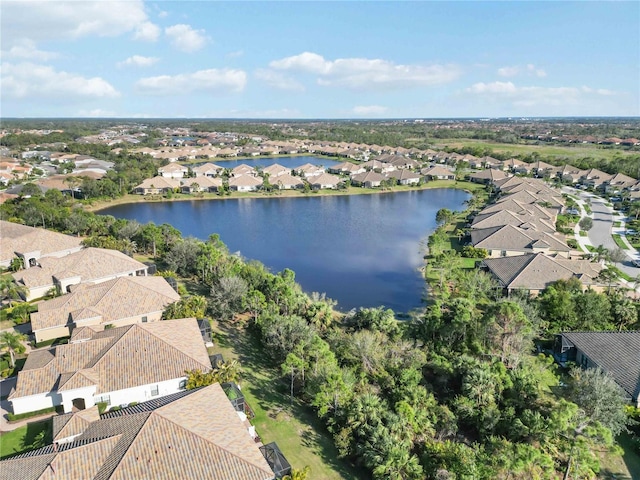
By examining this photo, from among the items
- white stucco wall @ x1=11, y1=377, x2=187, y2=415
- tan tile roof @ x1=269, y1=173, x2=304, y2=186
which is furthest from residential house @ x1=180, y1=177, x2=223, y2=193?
white stucco wall @ x1=11, y1=377, x2=187, y2=415

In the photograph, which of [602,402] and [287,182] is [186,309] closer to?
[602,402]

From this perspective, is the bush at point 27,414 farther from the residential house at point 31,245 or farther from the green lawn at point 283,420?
the residential house at point 31,245

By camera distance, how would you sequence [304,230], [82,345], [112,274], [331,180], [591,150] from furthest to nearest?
[591,150] → [331,180] → [304,230] → [112,274] → [82,345]

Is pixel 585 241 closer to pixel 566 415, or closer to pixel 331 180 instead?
pixel 566 415

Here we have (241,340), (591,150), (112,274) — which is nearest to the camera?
(241,340)

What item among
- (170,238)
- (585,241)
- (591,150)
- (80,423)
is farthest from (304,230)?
(591,150)

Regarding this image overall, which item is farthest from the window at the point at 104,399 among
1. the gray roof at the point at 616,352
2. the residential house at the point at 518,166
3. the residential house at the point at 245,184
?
the residential house at the point at 518,166
